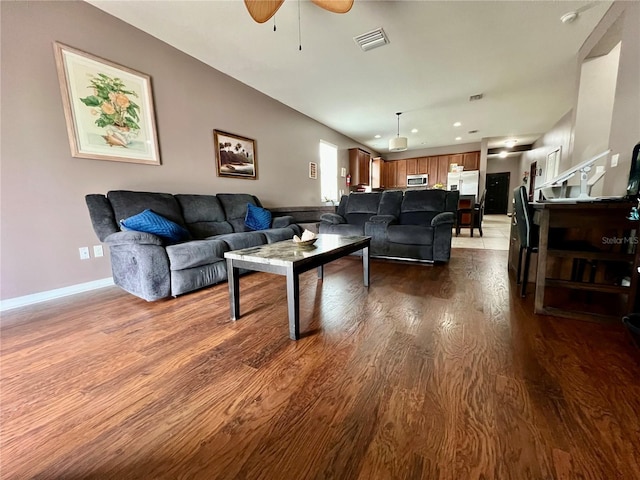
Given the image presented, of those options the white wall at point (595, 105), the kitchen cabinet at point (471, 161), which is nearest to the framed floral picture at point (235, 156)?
the white wall at point (595, 105)

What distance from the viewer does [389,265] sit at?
3105 mm

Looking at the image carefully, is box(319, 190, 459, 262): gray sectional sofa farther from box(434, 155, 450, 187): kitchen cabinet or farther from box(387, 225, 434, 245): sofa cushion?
box(434, 155, 450, 187): kitchen cabinet

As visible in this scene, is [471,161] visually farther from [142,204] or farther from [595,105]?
[142,204]

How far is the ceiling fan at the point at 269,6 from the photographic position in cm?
169

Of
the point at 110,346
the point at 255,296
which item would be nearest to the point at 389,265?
the point at 255,296

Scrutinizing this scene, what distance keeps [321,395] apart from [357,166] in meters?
6.40

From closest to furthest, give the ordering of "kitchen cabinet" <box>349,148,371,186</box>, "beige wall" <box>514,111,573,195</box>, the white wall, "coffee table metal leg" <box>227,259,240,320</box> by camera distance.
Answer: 1. "coffee table metal leg" <box>227,259,240,320</box>
2. the white wall
3. "beige wall" <box>514,111,573,195</box>
4. "kitchen cabinet" <box>349,148,371,186</box>

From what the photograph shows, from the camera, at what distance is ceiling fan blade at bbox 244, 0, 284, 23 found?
1688 mm

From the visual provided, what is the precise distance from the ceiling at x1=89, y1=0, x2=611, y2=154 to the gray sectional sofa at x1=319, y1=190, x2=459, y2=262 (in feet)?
5.46

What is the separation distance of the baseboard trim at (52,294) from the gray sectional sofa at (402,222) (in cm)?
259

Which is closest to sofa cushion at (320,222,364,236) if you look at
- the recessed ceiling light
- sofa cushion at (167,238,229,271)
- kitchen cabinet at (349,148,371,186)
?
sofa cushion at (167,238,229,271)

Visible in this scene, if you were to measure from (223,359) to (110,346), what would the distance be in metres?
0.72

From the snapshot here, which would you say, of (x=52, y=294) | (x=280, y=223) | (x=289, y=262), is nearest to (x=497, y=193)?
(x=280, y=223)

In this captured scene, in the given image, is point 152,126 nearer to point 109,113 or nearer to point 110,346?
point 109,113
